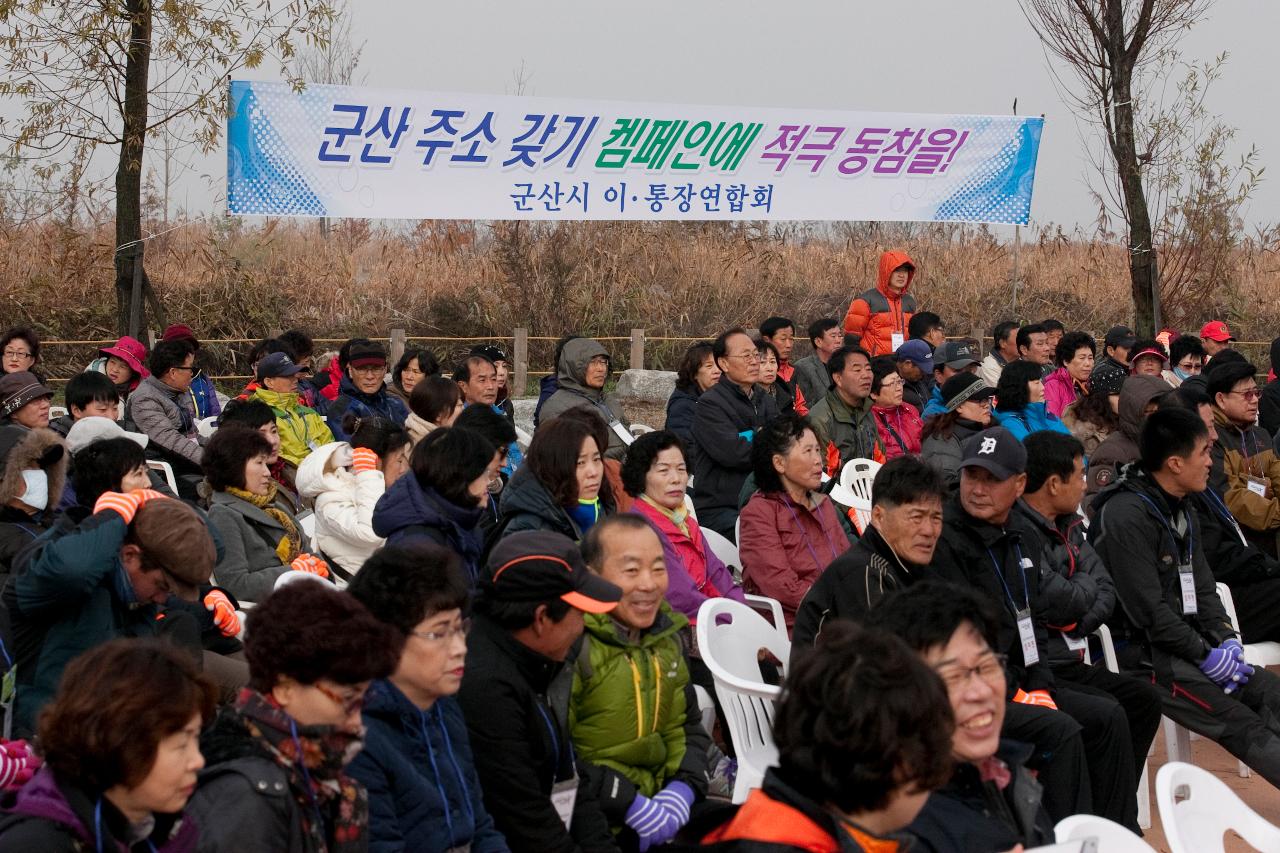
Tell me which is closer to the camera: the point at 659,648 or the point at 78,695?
the point at 78,695

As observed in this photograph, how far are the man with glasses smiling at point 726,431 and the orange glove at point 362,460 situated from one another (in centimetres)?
174

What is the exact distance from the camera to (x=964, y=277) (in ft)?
61.9

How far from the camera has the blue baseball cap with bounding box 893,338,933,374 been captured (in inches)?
344

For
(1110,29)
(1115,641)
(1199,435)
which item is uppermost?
(1110,29)

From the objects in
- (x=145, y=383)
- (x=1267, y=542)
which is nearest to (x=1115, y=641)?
(x=1267, y=542)

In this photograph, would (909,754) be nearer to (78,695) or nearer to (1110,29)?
(78,695)

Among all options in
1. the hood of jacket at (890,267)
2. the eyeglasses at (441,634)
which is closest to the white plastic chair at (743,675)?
the eyeglasses at (441,634)

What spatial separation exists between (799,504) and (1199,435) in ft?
4.96

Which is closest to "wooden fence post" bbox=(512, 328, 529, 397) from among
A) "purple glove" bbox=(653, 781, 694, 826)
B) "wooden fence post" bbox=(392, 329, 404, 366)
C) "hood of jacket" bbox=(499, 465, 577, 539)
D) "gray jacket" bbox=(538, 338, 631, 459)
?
"wooden fence post" bbox=(392, 329, 404, 366)

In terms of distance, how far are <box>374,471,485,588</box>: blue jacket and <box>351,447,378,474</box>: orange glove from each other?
1.34 meters

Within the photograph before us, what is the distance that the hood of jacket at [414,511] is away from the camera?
13.8 feet

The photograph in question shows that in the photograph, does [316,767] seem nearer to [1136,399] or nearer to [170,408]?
[170,408]

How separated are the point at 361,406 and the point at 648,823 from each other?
190 inches

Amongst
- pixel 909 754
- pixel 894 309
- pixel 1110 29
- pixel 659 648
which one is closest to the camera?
pixel 909 754
